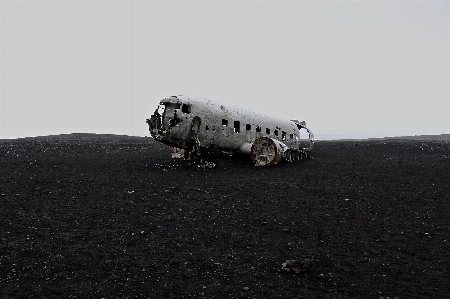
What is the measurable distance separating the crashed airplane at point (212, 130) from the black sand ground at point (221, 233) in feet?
7.07

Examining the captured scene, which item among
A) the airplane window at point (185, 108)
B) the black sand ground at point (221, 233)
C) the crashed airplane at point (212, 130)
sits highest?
the airplane window at point (185, 108)

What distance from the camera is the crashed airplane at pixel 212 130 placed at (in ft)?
62.6

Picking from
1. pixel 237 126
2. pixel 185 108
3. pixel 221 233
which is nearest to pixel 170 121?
pixel 185 108

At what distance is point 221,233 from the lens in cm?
1031

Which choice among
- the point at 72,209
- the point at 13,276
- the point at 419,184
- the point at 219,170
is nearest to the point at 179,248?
the point at 13,276

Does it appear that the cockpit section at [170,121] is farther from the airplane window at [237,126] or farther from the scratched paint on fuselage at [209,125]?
the airplane window at [237,126]

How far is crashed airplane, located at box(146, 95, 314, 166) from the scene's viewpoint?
19.1 m

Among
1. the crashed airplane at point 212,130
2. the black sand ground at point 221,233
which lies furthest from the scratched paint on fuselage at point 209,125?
the black sand ground at point 221,233

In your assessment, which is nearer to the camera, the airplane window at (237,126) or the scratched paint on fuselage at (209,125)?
the scratched paint on fuselage at (209,125)

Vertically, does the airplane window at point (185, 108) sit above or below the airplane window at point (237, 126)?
above

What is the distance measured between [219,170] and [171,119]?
12.6 ft

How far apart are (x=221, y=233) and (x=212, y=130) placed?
10.9 m

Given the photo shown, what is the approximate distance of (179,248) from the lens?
9242 mm

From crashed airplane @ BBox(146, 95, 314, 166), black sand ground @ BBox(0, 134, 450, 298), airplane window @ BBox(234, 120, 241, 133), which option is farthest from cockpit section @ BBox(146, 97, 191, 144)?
airplane window @ BBox(234, 120, 241, 133)
